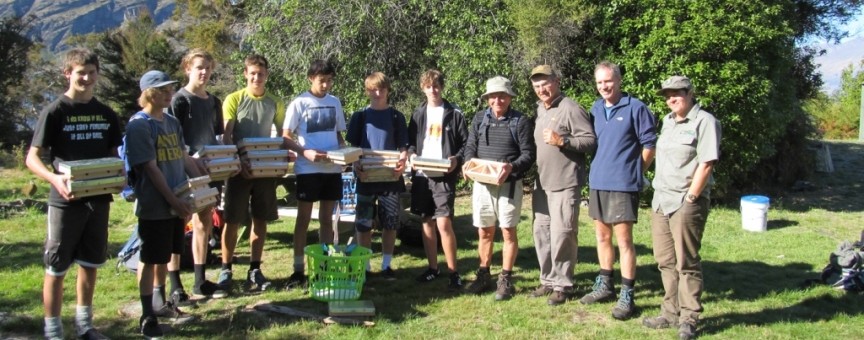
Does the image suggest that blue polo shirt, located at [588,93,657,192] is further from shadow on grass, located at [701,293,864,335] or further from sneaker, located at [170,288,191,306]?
sneaker, located at [170,288,191,306]

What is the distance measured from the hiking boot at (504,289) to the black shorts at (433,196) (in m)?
0.71

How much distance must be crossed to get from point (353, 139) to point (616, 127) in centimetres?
235

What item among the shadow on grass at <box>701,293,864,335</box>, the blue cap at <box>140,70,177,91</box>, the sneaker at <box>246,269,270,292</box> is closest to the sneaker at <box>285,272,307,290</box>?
the sneaker at <box>246,269,270,292</box>

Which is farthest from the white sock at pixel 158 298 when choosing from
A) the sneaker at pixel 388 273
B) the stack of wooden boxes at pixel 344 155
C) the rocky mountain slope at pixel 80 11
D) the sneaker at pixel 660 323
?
the rocky mountain slope at pixel 80 11

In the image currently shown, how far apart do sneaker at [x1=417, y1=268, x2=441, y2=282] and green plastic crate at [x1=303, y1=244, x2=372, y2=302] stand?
983mm

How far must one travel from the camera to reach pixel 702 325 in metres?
4.81

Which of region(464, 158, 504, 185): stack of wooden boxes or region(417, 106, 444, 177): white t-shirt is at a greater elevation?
region(417, 106, 444, 177): white t-shirt

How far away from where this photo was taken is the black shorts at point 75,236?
4.04m

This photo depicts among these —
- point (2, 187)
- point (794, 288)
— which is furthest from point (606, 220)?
point (2, 187)

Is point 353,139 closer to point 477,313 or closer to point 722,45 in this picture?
point 477,313

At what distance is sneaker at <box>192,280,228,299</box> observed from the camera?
5.30m

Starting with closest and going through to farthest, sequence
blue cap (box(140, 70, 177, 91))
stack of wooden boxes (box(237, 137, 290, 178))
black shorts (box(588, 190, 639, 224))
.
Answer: blue cap (box(140, 70, 177, 91)), black shorts (box(588, 190, 639, 224)), stack of wooden boxes (box(237, 137, 290, 178))

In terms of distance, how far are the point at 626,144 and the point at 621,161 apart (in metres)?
0.13

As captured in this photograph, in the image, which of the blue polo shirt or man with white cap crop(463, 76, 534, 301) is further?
man with white cap crop(463, 76, 534, 301)
